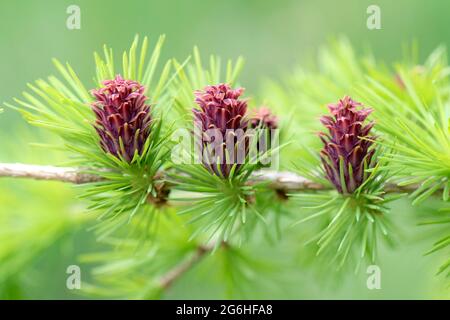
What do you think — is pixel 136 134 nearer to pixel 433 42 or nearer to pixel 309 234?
pixel 309 234

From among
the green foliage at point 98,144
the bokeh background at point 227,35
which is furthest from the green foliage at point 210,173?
the bokeh background at point 227,35

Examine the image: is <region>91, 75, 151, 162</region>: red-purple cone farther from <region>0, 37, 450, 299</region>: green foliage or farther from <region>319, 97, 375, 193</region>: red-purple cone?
<region>319, 97, 375, 193</region>: red-purple cone

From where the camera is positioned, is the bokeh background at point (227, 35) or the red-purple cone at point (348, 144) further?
the bokeh background at point (227, 35)

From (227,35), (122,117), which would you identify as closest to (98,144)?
(122,117)

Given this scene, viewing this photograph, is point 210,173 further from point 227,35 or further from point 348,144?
point 227,35

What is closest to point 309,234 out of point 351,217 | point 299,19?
point 351,217

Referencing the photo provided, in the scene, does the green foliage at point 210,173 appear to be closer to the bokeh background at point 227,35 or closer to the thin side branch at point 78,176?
the thin side branch at point 78,176

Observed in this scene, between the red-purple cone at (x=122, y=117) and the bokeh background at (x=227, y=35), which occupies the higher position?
the bokeh background at (x=227, y=35)
